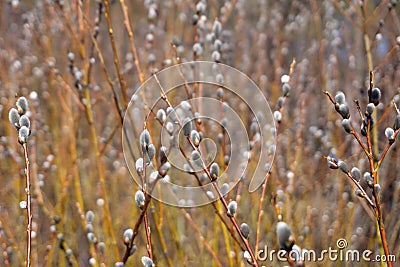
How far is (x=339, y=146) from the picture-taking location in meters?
2.04

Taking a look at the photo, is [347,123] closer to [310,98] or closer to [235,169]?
[235,169]

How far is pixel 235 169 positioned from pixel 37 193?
0.87 m

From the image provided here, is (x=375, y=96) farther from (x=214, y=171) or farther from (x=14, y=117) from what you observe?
(x=14, y=117)

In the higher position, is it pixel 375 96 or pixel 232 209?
pixel 375 96

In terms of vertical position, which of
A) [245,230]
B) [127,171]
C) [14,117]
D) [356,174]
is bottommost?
[245,230]

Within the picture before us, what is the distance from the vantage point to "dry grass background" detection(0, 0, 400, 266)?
5.79ft

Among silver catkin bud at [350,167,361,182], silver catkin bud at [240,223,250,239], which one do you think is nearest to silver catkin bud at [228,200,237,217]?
silver catkin bud at [240,223,250,239]

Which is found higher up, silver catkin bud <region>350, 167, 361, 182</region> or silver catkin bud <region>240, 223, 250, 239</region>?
silver catkin bud <region>350, 167, 361, 182</region>

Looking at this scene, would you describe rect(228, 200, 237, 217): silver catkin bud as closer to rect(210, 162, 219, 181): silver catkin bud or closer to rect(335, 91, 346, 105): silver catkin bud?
rect(210, 162, 219, 181): silver catkin bud

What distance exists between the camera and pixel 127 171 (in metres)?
2.37

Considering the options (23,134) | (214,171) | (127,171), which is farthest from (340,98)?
(127,171)

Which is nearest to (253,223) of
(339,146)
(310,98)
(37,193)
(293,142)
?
(339,146)

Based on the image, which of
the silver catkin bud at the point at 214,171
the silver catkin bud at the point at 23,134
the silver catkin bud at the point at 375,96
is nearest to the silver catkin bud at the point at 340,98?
the silver catkin bud at the point at 375,96

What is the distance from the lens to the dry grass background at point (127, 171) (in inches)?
69.4
